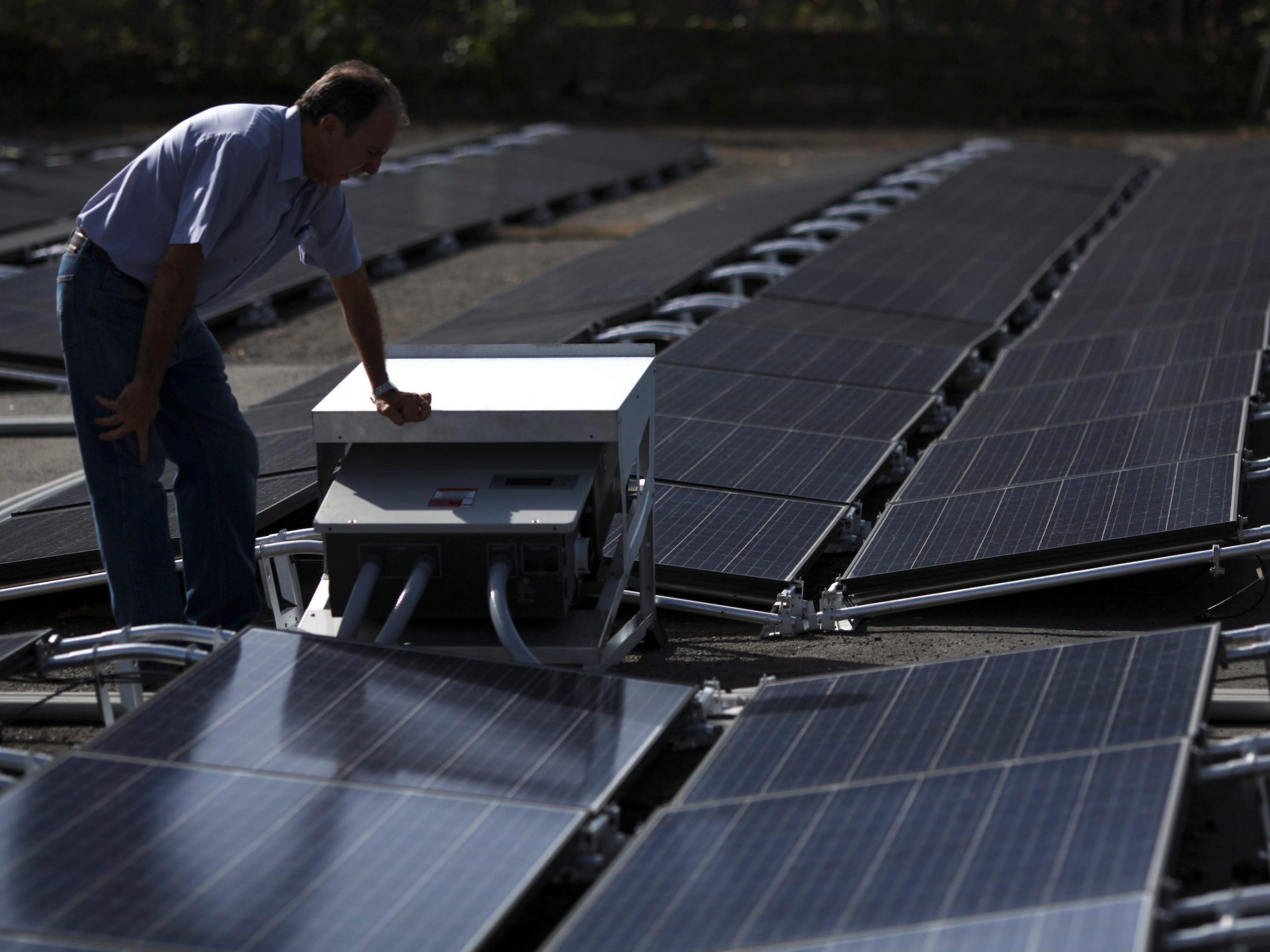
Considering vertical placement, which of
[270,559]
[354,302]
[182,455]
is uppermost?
[354,302]

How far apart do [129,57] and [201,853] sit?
23.0m

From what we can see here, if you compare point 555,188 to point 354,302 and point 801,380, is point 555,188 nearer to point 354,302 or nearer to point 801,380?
point 801,380

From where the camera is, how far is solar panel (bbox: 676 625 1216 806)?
3338 mm

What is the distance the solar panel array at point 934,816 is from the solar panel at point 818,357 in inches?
154

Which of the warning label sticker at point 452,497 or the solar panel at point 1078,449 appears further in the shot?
the solar panel at point 1078,449

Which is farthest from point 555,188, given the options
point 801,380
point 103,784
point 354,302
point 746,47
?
point 103,784

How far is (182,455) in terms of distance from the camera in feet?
15.5

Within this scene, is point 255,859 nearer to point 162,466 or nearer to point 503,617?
point 503,617

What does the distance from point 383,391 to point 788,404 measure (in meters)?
3.24

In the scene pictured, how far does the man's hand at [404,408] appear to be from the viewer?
166 inches

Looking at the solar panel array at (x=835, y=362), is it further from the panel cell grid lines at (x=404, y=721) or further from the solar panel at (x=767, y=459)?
the panel cell grid lines at (x=404, y=721)

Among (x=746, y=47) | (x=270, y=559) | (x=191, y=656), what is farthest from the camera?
(x=746, y=47)

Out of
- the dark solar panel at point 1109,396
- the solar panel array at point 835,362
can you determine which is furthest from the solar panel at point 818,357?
the dark solar panel at point 1109,396

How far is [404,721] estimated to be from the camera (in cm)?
354
